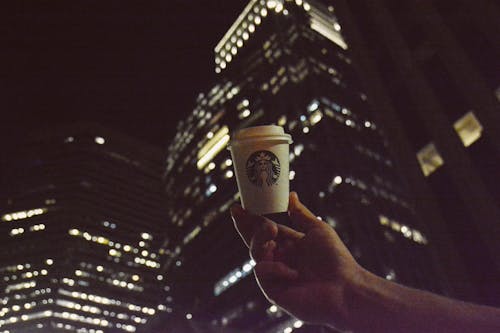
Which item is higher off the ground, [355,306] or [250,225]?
[250,225]

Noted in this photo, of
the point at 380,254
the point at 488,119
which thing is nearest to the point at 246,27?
the point at 380,254

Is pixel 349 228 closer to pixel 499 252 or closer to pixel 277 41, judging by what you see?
pixel 277 41

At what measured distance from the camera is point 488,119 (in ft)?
53.9

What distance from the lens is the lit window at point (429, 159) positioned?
1977 cm

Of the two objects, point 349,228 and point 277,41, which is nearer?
point 349,228

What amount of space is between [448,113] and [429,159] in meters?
2.19

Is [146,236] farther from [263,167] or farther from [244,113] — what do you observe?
[263,167]

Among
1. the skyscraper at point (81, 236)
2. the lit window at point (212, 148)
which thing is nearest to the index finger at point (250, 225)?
the lit window at point (212, 148)

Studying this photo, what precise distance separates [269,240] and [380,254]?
208 ft

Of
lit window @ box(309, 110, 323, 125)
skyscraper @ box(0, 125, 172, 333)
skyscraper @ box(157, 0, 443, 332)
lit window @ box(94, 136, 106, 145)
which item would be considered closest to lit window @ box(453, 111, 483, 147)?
skyscraper @ box(157, 0, 443, 332)

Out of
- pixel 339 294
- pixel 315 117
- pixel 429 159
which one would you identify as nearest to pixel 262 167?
pixel 339 294

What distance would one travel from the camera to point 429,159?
20234 millimetres

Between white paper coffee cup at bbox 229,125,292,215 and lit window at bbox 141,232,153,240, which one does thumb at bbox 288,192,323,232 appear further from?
lit window at bbox 141,232,153,240

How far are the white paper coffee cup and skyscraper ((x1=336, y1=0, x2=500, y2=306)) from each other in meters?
14.3
